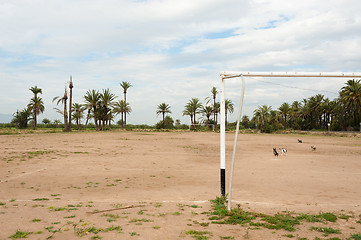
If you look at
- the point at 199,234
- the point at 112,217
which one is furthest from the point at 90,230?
the point at 199,234

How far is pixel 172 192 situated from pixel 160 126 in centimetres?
6025

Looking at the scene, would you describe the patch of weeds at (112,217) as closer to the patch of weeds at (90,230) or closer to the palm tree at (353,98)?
the patch of weeds at (90,230)

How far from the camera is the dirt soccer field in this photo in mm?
5945

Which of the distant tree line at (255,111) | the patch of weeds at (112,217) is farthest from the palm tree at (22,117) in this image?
the patch of weeds at (112,217)

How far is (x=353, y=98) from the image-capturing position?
55594mm

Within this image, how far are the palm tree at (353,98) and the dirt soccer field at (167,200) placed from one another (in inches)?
1848

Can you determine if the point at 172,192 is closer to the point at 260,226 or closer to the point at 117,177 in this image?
the point at 117,177

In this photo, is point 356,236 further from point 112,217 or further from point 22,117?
point 22,117

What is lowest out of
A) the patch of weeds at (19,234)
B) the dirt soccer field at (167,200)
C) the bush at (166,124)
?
the dirt soccer field at (167,200)

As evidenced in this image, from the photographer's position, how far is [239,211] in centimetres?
711

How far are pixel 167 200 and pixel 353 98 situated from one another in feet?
193

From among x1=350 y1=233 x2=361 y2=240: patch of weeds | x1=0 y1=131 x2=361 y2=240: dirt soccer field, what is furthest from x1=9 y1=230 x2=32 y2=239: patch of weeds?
x1=350 y1=233 x2=361 y2=240: patch of weeds

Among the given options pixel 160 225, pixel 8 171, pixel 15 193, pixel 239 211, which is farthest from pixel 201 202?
pixel 8 171

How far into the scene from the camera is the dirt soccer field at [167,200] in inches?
234
